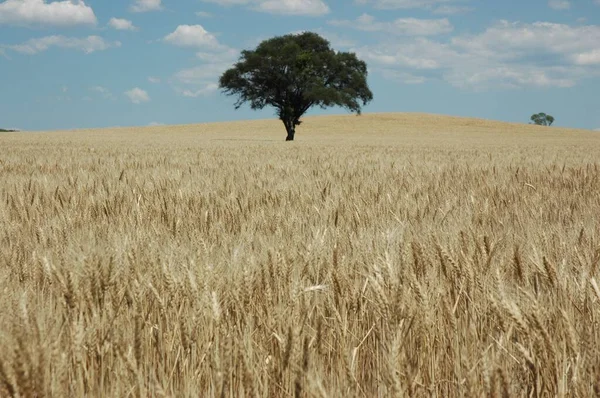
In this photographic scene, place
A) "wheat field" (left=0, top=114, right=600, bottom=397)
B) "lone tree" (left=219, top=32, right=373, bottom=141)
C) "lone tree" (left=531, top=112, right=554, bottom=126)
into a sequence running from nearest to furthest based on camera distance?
1. "wheat field" (left=0, top=114, right=600, bottom=397)
2. "lone tree" (left=219, top=32, right=373, bottom=141)
3. "lone tree" (left=531, top=112, right=554, bottom=126)

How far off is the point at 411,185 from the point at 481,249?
9.56 ft

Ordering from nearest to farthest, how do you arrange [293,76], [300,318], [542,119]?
1. [300,318]
2. [293,76]
3. [542,119]

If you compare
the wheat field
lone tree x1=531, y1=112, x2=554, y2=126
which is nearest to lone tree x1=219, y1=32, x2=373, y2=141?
the wheat field

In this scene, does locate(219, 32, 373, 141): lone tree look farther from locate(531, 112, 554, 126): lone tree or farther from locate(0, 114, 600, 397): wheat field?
locate(531, 112, 554, 126): lone tree

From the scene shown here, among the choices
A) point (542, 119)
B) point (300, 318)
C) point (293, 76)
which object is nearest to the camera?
point (300, 318)

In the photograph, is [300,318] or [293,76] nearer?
[300,318]

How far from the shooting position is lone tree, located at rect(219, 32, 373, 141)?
130ft

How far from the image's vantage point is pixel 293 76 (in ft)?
131

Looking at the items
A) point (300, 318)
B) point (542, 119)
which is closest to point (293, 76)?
point (300, 318)

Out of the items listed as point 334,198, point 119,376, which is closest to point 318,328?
point 119,376

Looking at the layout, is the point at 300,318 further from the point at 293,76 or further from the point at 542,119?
the point at 542,119

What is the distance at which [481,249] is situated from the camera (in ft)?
6.31

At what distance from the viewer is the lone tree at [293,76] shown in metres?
39.5

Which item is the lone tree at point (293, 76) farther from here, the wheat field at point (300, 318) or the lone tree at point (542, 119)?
the lone tree at point (542, 119)
